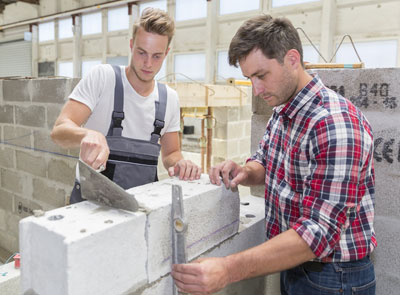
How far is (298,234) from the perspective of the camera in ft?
3.73

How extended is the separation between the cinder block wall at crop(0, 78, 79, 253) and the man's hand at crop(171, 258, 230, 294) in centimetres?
249

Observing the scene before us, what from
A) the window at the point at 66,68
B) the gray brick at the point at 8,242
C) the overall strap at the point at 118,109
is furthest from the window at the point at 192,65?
the overall strap at the point at 118,109

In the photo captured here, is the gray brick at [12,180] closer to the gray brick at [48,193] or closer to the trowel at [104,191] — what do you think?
the gray brick at [48,193]

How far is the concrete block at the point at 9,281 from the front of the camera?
1.99 metres

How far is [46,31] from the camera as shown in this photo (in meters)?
10.9

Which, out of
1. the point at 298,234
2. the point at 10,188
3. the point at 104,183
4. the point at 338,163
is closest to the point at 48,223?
the point at 104,183

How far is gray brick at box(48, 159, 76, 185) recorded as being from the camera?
3435 millimetres

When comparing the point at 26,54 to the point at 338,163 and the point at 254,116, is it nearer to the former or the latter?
the point at 254,116

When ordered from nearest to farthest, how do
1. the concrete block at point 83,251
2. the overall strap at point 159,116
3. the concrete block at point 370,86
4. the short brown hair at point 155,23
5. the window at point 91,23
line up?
the concrete block at point 83,251
the concrete block at point 370,86
the short brown hair at point 155,23
the overall strap at point 159,116
the window at point 91,23

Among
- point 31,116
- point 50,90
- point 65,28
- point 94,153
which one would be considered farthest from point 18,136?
point 65,28

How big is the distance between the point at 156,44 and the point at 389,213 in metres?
1.45

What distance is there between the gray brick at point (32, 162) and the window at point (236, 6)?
512 cm

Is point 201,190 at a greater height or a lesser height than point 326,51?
lesser

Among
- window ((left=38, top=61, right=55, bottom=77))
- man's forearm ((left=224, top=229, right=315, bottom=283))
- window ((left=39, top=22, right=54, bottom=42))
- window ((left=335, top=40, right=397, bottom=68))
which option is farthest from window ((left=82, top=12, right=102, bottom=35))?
man's forearm ((left=224, top=229, right=315, bottom=283))
